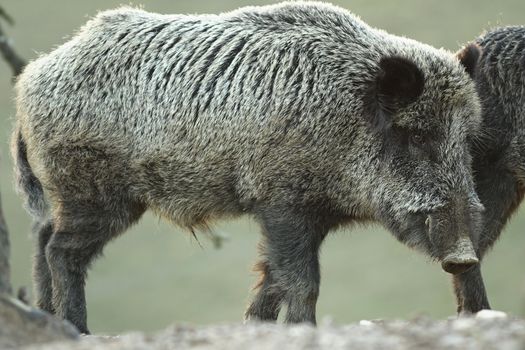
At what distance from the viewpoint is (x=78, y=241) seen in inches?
544

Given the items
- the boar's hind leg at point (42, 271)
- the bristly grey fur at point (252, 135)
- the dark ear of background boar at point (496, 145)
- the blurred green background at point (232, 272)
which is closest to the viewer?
the bristly grey fur at point (252, 135)

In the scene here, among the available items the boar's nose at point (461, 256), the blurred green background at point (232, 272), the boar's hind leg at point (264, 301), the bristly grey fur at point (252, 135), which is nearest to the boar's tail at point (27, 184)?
the bristly grey fur at point (252, 135)

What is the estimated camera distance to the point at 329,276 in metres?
71.4

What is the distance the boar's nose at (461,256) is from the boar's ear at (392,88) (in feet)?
5.15

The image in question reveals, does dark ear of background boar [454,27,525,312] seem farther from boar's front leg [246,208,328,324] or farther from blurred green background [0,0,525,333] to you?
blurred green background [0,0,525,333]

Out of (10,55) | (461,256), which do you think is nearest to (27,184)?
(10,55)

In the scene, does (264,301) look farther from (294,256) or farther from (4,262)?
(4,262)

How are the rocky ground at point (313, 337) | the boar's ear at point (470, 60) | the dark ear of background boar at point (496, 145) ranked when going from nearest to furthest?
1. the rocky ground at point (313, 337)
2. the boar's ear at point (470, 60)
3. the dark ear of background boar at point (496, 145)

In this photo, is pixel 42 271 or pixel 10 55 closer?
pixel 42 271

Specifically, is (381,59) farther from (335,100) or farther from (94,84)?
(94,84)

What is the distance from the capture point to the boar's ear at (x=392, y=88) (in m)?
12.8

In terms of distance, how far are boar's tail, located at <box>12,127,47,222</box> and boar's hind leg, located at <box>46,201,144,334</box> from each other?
1.90 feet

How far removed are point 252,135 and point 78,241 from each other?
2.42 m

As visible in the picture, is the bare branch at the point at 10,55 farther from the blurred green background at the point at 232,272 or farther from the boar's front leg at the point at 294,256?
the blurred green background at the point at 232,272
